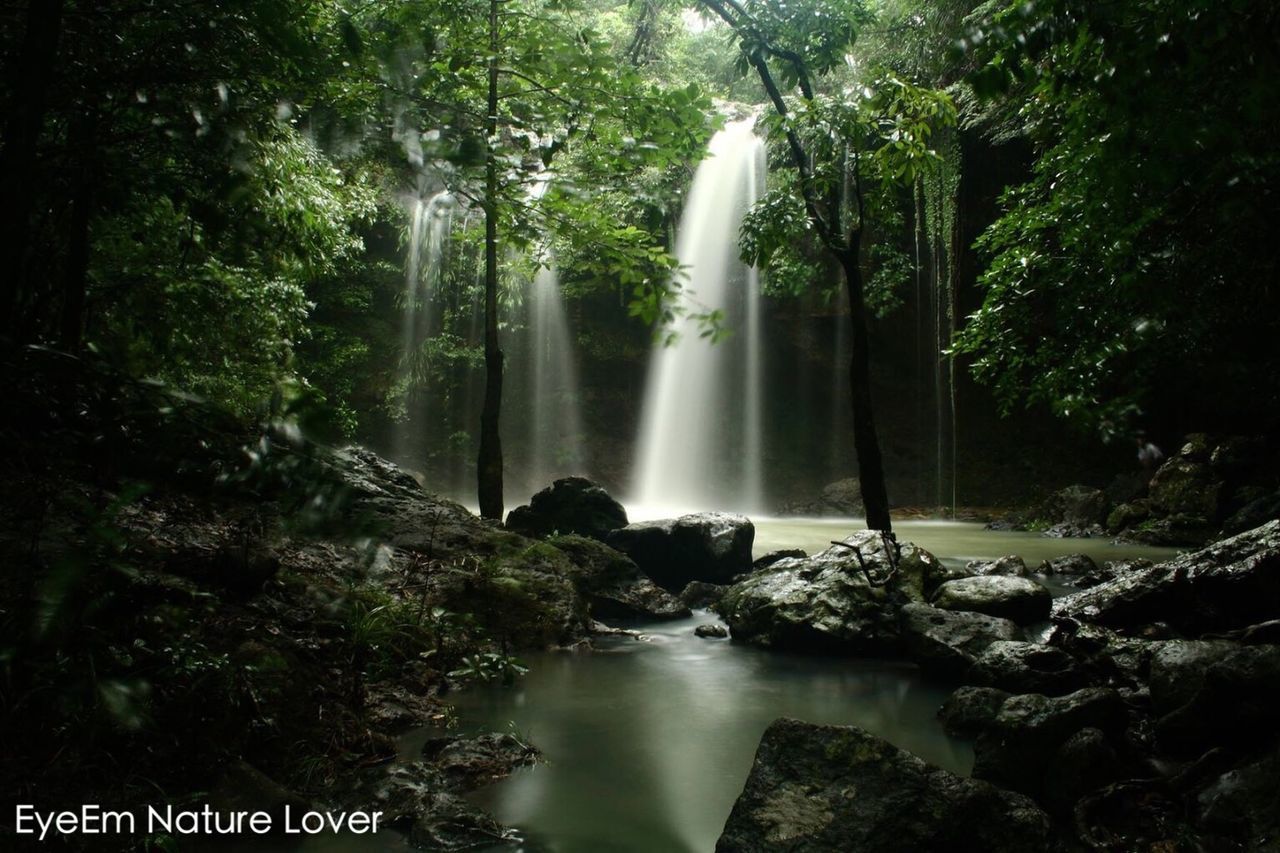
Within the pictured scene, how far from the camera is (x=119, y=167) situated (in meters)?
1.54

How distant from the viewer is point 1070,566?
373 inches

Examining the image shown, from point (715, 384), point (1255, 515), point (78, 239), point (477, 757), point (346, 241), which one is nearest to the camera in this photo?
point (78, 239)

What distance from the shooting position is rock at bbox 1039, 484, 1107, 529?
Answer: 48.7 ft

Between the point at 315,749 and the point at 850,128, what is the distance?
6.99 meters

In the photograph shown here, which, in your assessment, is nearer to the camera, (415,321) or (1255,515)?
(1255,515)

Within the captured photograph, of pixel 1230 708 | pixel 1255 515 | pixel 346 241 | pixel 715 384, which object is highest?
pixel 346 241

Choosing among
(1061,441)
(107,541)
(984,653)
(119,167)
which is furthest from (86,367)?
(1061,441)

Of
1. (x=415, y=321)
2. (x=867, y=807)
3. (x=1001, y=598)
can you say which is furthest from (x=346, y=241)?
(x=415, y=321)

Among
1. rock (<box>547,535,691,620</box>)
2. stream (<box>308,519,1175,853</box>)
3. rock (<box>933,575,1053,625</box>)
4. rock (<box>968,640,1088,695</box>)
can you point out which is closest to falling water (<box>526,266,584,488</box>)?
rock (<box>547,535,691,620</box>)

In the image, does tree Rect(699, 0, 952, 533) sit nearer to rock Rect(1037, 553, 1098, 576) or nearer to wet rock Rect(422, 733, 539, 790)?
rock Rect(1037, 553, 1098, 576)

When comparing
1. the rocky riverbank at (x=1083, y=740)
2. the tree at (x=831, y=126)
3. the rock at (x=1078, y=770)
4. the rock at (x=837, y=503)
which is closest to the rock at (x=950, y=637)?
the rocky riverbank at (x=1083, y=740)

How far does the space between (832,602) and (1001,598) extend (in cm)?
145

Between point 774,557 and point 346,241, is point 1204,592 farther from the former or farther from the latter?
point 346,241

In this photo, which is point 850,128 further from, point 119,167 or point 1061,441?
point 1061,441
